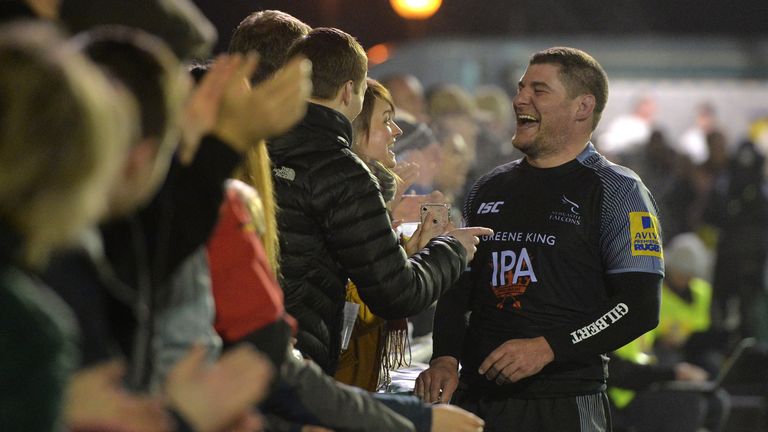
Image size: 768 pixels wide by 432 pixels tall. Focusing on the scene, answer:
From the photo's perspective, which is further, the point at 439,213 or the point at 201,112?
the point at 439,213

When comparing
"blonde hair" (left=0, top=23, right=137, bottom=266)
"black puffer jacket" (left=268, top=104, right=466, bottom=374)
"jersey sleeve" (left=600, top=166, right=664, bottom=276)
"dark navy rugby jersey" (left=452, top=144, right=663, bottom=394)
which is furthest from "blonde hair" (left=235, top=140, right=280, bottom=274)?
"jersey sleeve" (left=600, top=166, right=664, bottom=276)

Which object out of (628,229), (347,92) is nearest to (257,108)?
(347,92)

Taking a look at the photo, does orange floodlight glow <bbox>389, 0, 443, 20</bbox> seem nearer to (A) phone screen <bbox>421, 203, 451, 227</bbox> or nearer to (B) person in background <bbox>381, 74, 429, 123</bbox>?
(B) person in background <bbox>381, 74, 429, 123</bbox>

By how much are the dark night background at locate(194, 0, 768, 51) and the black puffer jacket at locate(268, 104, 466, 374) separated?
3309 millimetres

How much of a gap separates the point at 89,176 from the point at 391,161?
2679mm

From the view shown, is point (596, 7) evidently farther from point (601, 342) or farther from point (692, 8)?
point (601, 342)

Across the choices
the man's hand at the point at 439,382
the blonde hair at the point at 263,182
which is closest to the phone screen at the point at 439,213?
the man's hand at the point at 439,382

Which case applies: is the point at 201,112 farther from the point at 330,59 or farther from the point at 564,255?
the point at 564,255

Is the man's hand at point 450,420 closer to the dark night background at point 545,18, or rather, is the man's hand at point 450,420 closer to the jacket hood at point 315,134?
the jacket hood at point 315,134

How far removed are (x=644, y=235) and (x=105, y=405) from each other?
244 cm

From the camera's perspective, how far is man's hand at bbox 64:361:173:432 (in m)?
1.82

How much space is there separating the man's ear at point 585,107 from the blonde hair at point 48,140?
8.95 feet

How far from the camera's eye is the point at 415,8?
25.3 ft

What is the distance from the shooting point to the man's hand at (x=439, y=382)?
12.9 ft
